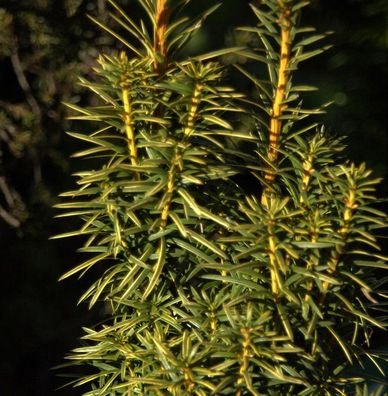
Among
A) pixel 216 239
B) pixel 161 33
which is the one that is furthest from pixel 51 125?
pixel 216 239

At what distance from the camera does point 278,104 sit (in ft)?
4.12

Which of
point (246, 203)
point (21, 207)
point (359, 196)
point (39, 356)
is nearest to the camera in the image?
point (359, 196)

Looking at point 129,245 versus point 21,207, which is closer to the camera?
point 129,245

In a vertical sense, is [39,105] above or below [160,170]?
below

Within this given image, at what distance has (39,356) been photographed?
343cm

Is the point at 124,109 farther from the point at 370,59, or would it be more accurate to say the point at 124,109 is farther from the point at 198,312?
the point at 370,59

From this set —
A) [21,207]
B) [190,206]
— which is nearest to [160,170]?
[190,206]

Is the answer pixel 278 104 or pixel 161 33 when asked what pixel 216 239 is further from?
pixel 161 33

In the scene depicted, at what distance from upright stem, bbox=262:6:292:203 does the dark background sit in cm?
194

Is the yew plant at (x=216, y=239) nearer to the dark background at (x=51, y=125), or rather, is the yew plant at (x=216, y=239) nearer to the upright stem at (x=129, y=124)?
the upright stem at (x=129, y=124)

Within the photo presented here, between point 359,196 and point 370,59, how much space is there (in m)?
2.38

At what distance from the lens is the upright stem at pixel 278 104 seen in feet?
3.99

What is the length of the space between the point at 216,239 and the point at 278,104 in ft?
0.82

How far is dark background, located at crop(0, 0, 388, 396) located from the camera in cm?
311
